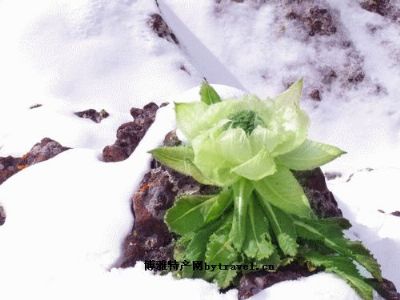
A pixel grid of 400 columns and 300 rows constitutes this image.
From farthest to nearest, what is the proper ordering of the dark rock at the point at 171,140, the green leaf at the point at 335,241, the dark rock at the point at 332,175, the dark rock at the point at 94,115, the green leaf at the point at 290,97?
the dark rock at the point at 332,175, the dark rock at the point at 94,115, the dark rock at the point at 171,140, the green leaf at the point at 290,97, the green leaf at the point at 335,241

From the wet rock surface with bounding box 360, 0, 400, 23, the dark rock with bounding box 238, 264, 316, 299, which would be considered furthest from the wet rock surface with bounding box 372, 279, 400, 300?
the wet rock surface with bounding box 360, 0, 400, 23

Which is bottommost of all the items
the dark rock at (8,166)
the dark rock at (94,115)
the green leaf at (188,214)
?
the dark rock at (94,115)

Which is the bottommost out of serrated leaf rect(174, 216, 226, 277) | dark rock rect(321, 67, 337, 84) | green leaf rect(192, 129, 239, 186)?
dark rock rect(321, 67, 337, 84)

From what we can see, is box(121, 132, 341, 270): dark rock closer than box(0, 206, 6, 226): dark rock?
Yes

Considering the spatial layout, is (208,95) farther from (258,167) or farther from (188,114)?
(258,167)

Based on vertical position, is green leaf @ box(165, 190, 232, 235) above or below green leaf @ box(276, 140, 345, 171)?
below

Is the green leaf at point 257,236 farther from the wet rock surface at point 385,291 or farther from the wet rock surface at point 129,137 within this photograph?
the wet rock surface at point 129,137

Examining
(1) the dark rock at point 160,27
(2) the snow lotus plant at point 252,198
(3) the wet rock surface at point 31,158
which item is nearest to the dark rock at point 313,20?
(1) the dark rock at point 160,27

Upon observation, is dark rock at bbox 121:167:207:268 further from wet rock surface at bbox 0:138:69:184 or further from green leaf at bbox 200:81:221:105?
wet rock surface at bbox 0:138:69:184
